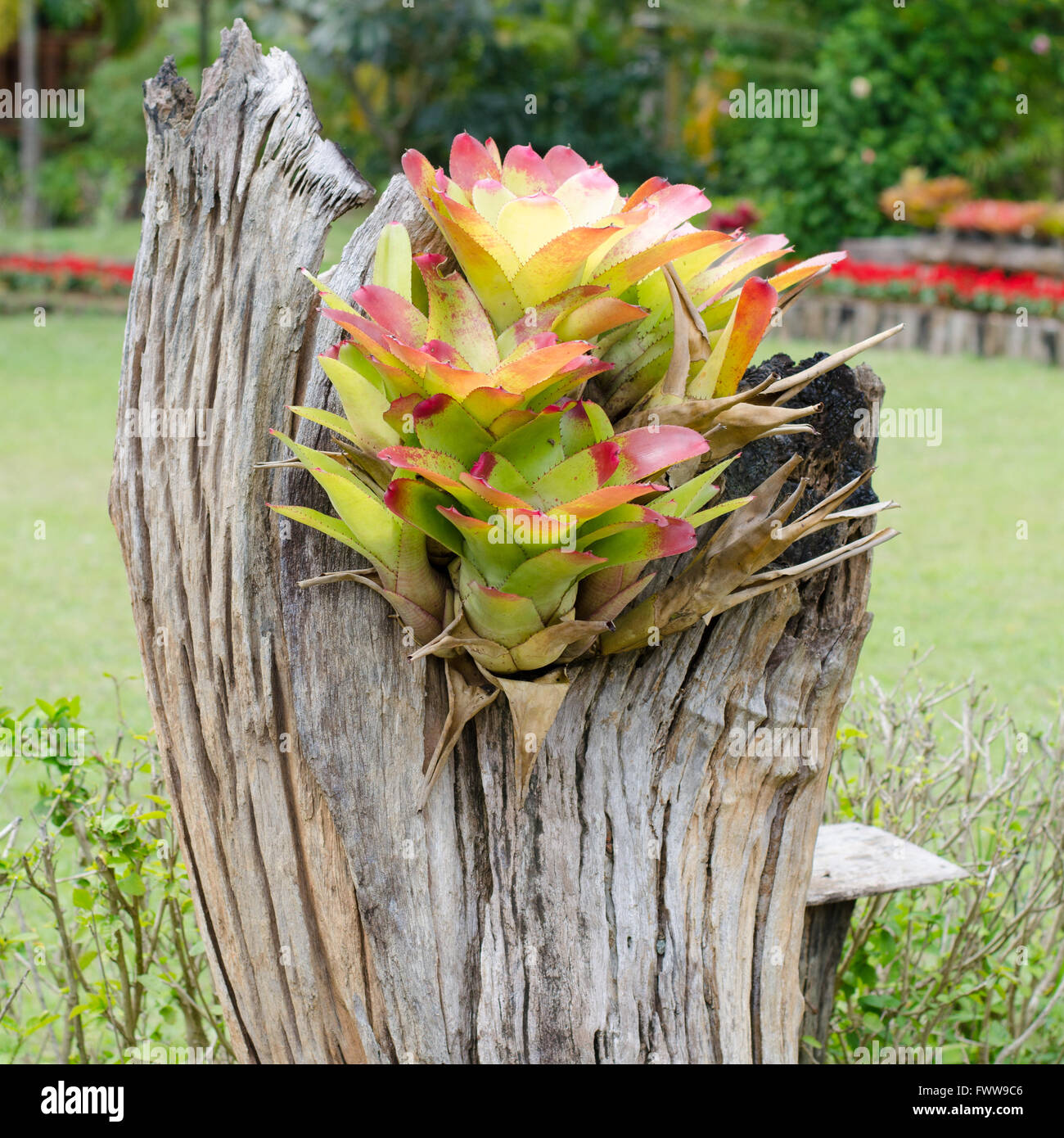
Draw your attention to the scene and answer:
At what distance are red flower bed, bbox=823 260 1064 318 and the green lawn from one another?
712 mm

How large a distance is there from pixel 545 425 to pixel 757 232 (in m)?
13.5

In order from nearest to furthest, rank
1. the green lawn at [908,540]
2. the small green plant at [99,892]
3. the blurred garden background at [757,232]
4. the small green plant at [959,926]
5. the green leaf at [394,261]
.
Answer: the green leaf at [394,261], the small green plant at [99,892], the small green plant at [959,926], the blurred garden background at [757,232], the green lawn at [908,540]

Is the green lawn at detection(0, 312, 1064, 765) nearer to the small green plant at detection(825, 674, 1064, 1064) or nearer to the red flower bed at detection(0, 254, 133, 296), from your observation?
the small green plant at detection(825, 674, 1064, 1064)

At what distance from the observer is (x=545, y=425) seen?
54.7 inches

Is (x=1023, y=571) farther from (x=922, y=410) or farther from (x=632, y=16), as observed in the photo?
(x=632, y=16)

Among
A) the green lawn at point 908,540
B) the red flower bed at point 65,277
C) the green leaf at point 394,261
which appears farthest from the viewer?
the red flower bed at point 65,277

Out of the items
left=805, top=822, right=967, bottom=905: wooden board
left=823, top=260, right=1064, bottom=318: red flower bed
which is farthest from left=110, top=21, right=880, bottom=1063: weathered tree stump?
left=823, top=260, right=1064, bottom=318: red flower bed

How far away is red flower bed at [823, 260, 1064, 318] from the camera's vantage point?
10336mm

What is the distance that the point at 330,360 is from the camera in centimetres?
142

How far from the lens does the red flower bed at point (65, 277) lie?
1244 cm

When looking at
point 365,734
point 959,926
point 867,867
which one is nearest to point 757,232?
point 959,926

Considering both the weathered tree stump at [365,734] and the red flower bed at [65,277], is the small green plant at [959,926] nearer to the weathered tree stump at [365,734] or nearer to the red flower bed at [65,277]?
the weathered tree stump at [365,734]

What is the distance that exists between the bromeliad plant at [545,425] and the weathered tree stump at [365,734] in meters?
0.09

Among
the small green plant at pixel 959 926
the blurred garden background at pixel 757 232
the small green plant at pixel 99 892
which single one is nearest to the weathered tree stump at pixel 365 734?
the small green plant at pixel 99 892
